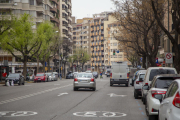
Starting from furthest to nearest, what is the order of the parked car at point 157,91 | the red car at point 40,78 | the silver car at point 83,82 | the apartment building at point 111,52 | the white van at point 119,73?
the apartment building at point 111,52 < the red car at point 40,78 < the white van at point 119,73 < the silver car at point 83,82 < the parked car at point 157,91

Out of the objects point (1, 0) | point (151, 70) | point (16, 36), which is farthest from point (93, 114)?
point (1, 0)

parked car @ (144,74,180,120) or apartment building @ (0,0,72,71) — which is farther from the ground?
apartment building @ (0,0,72,71)

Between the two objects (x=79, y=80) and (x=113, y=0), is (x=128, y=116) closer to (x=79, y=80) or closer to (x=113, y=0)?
(x=79, y=80)

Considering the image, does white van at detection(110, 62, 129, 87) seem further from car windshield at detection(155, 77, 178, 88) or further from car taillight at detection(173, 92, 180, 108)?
car taillight at detection(173, 92, 180, 108)

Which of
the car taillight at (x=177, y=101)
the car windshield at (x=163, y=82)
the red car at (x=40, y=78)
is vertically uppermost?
the car windshield at (x=163, y=82)

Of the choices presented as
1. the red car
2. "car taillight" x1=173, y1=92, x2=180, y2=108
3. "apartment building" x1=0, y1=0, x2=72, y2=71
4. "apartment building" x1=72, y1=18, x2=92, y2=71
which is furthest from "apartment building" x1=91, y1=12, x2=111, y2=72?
"car taillight" x1=173, y1=92, x2=180, y2=108

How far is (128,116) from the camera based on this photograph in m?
12.2

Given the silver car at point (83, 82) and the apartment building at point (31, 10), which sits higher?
the apartment building at point (31, 10)

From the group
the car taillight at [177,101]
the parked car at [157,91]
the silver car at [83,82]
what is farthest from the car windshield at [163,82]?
the silver car at [83,82]

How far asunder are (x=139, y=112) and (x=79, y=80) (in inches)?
546

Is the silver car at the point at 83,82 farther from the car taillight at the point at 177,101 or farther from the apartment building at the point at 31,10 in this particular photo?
the apartment building at the point at 31,10

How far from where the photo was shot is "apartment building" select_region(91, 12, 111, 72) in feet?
533

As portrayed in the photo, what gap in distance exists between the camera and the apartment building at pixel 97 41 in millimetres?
162550

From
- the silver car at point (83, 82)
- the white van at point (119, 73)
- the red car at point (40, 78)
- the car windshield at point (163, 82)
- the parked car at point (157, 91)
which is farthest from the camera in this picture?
the red car at point (40, 78)
